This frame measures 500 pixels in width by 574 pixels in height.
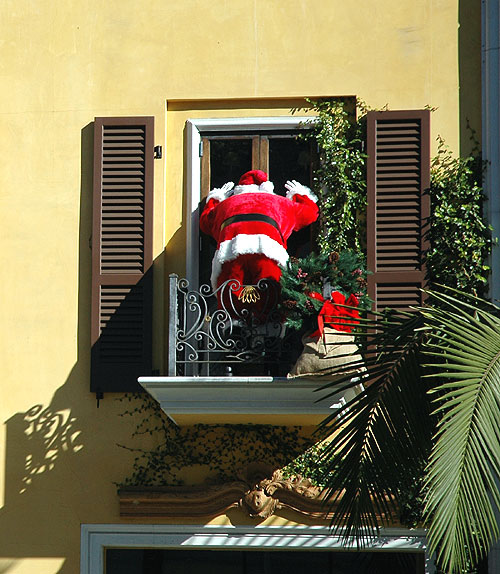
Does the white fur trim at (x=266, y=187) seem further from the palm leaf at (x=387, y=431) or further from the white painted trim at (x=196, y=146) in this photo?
the palm leaf at (x=387, y=431)

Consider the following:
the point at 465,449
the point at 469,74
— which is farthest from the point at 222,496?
the point at 469,74

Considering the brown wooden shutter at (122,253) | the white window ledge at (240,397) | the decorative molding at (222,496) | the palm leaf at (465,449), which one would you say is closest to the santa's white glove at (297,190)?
the brown wooden shutter at (122,253)

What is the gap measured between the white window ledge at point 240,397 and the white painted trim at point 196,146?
4.16 ft

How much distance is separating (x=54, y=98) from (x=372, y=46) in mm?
2657

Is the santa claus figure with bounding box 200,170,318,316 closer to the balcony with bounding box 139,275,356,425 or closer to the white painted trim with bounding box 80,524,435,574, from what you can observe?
the balcony with bounding box 139,275,356,425

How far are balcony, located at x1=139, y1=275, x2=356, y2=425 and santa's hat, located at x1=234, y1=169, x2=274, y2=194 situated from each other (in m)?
0.83

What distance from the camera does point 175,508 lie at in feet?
30.9

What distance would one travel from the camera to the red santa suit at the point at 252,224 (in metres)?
9.06

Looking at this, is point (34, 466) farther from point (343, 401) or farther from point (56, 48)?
point (56, 48)

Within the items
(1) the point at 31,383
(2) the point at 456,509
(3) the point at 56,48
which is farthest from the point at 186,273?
(2) the point at 456,509

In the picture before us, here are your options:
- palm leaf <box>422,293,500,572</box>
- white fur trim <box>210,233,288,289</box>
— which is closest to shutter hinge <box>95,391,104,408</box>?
white fur trim <box>210,233,288,289</box>

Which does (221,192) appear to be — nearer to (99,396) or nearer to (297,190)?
(297,190)

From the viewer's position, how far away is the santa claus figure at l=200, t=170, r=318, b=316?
9.05 m

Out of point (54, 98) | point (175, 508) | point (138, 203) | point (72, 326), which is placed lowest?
point (175, 508)
